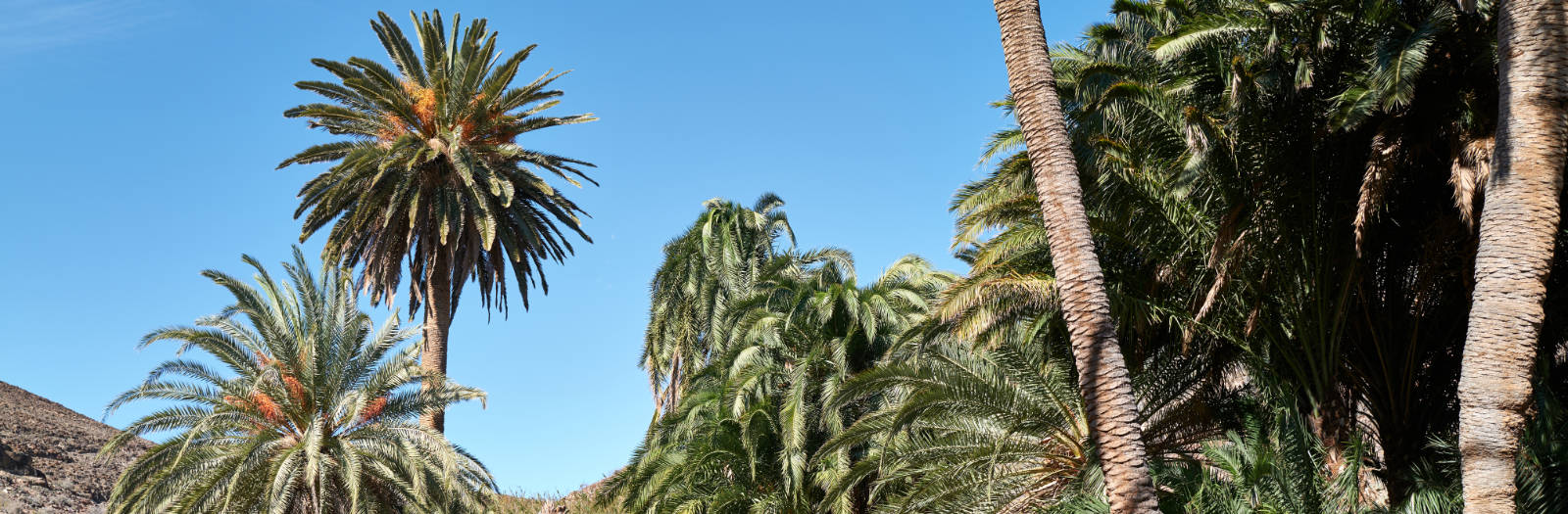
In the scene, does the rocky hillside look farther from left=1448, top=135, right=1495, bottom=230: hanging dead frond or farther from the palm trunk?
left=1448, top=135, right=1495, bottom=230: hanging dead frond

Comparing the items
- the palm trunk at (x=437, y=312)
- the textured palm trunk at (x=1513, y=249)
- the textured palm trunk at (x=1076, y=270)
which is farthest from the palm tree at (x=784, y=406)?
the textured palm trunk at (x=1513, y=249)

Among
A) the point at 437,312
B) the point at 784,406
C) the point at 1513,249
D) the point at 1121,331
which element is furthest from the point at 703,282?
the point at 1513,249

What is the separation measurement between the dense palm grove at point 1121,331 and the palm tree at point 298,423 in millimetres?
65

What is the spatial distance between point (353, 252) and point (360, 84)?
4502mm

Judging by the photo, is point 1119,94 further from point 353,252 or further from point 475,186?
point 353,252

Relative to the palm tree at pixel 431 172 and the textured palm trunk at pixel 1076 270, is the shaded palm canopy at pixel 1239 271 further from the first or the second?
the palm tree at pixel 431 172

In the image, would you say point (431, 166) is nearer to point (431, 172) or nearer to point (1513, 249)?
point (431, 172)

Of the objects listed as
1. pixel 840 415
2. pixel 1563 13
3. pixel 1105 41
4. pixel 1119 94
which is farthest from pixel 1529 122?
pixel 840 415

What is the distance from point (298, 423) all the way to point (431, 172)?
8.05m

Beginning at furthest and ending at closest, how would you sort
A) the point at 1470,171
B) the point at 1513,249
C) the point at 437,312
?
the point at 437,312 → the point at 1470,171 → the point at 1513,249

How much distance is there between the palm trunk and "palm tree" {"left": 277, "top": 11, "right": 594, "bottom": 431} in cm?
3

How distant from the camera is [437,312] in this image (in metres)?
28.5

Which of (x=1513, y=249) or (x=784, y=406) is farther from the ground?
(x=784, y=406)

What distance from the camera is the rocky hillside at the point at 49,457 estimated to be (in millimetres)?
30234
